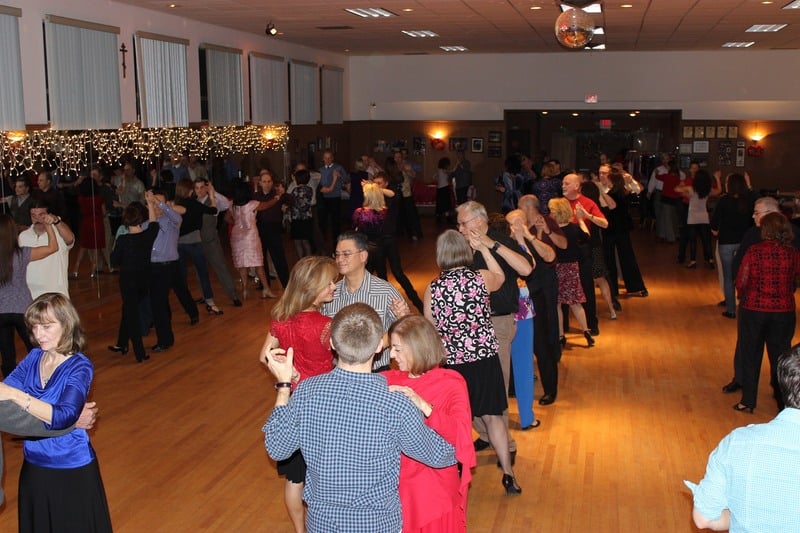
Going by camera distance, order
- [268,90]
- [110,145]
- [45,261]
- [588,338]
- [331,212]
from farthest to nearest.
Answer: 1. [331,212]
2. [268,90]
3. [110,145]
4. [588,338]
5. [45,261]

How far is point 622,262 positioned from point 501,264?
6234 millimetres

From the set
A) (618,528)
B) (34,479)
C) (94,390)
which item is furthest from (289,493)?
(94,390)

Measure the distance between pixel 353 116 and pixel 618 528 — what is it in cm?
1654

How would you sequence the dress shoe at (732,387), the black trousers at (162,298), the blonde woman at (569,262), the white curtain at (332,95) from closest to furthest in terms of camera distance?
the dress shoe at (732,387)
the blonde woman at (569,262)
the black trousers at (162,298)
the white curtain at (332,95)

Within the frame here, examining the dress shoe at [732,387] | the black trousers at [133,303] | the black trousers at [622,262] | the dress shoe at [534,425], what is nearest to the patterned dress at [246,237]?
the black trousers at [133,303]

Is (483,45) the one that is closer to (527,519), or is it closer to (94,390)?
(94,390)

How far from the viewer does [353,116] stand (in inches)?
815

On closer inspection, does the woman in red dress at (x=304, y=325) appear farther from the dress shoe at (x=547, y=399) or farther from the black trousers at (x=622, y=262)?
the black trousers at (x=622, y=262)

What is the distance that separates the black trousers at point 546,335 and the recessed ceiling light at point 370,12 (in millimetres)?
5757

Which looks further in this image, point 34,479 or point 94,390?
point 94,390

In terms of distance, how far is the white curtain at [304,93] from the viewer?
669 inches

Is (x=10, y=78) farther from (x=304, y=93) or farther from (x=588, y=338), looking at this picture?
(x=304, y=93)

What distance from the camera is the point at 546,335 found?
681 cm

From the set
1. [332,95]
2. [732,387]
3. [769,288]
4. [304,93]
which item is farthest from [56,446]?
[332,95]
